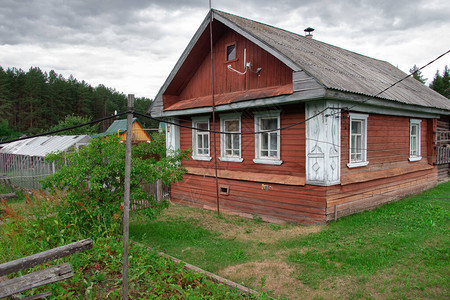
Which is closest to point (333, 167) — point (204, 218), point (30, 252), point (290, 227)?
point (290, 227)

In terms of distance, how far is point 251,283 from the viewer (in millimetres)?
5379

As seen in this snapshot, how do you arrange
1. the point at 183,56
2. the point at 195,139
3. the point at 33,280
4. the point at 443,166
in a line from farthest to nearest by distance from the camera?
the point at 443,166
the point at 195,139
the point at 183,56
the point at 33,280

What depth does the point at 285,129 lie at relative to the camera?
934 centimetres

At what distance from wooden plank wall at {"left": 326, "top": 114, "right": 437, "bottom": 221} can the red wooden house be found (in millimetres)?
35

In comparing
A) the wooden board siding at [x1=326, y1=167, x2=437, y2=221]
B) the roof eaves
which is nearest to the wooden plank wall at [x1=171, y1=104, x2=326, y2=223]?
the wooden board siding at [x1=326, y1=167, x2=437, y2=221]

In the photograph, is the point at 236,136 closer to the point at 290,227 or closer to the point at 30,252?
the point at 290,227

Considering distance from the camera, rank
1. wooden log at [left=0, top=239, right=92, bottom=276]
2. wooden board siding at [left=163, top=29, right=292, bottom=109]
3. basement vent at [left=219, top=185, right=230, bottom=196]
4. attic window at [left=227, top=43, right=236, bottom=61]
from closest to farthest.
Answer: wooden log at [left=0, top=239, right=92, bottom=276] < wooden board siding at [left=163, top=29, right=292, bottom=109] < attic window at [left=227, top=43, right=236, bottom=61] < basement vent at [left=219, top=185, right=230, bottom=196]

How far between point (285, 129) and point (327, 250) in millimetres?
3784

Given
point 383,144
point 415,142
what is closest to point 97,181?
point 383,144

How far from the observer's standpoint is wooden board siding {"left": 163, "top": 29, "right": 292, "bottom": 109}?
31.6 feet

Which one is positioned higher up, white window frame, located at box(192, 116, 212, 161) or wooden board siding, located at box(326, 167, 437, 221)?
white window frame, located at box(192, 116, 212, 161)

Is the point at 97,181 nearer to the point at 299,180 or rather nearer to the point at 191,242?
the point at 191,242

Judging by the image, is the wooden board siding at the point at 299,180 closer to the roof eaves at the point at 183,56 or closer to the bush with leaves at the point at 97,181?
the roof eaves at the point at 183,56

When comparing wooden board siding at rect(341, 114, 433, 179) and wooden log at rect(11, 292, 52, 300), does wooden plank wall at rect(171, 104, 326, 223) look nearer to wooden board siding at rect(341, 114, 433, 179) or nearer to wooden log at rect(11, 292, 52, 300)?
wooden board siding at rect(341, 114, 433, 179)
